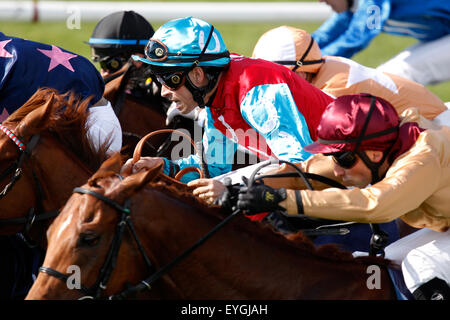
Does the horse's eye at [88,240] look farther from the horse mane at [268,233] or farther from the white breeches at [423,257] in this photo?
the white breeches at [423,257]

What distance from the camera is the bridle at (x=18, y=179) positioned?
11.4 ft

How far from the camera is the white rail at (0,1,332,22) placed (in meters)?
12.9

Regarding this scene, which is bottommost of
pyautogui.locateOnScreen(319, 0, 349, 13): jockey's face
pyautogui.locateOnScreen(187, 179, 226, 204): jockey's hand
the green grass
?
A: the green grass

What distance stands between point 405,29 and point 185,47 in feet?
12.1

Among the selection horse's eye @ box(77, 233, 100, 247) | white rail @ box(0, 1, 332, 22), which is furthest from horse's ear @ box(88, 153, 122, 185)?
white rail @ box(0, 1, 332, 22)

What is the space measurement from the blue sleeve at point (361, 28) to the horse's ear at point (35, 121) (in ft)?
12.5

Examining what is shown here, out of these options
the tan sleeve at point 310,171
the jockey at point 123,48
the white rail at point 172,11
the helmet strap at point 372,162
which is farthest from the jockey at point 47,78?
the white rail at point 172,11

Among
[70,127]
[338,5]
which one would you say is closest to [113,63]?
[70,127]

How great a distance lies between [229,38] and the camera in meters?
14.2

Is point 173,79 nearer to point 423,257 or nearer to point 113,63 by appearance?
point 423,257

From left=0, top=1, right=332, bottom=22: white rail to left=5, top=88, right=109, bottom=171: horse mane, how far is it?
9283mm

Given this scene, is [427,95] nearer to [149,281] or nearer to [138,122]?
[138,122]

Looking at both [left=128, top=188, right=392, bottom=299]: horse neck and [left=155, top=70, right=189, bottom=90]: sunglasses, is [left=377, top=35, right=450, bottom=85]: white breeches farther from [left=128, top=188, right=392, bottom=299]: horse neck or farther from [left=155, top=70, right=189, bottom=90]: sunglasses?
[left=128, top=188, right=392, bottom=299]: horse neck

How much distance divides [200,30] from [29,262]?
1.52 meters
